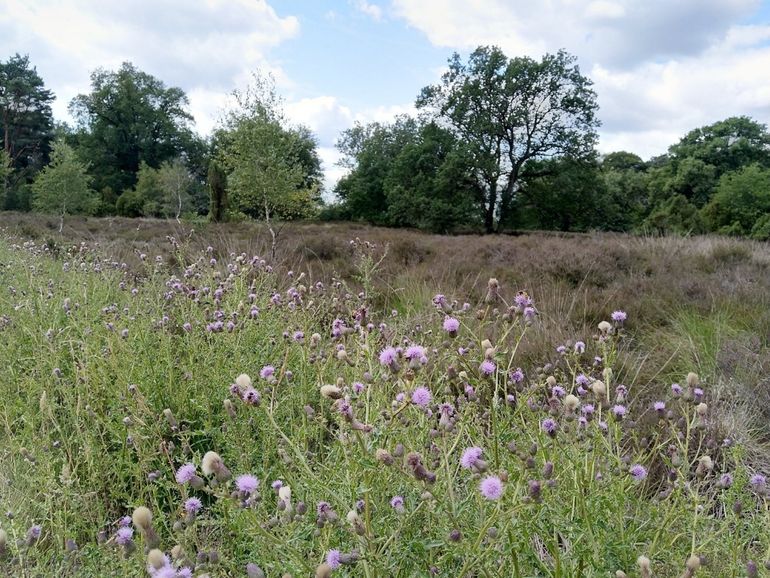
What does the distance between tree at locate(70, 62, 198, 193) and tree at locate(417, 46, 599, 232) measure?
100ft

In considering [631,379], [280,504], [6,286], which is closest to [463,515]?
[280,504]

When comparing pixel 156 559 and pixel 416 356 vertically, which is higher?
pixel 416 356

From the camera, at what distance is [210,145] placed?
50.8m

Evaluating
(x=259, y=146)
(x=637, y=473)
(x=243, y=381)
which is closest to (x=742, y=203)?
(x=259, y=146)

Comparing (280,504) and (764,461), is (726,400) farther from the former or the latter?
(280,504)

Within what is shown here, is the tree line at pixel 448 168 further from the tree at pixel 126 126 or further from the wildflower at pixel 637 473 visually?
the wildflower at pixel 637 473

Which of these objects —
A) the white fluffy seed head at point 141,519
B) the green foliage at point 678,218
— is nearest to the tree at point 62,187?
the green foliage at point 678,218

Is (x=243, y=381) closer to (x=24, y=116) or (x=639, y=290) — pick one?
(x=639, y=290)

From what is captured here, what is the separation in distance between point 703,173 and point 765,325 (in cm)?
3901

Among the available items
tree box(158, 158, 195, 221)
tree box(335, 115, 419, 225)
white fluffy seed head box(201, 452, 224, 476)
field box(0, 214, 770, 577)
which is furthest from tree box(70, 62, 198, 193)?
white fluffy seed head box(201, 452, 224, 476)

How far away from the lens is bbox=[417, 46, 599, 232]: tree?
26531mm

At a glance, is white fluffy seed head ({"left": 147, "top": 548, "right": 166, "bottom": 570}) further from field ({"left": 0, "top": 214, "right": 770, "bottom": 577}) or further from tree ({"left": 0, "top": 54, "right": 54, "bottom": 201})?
tree ({"left": 0, "top": 54, "right": 54, "bottom": 201})

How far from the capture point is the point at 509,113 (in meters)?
27.2

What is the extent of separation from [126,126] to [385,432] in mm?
54210
